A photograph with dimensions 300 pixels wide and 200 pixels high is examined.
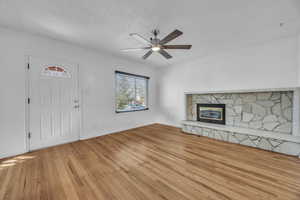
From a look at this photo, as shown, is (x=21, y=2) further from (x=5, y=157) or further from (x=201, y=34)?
(x=201, y=34)

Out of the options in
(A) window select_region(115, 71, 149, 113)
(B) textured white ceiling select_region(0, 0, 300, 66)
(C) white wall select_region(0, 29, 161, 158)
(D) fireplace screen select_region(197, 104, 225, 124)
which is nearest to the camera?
(B) textured white ceiling select_region(0, 0, 300, 66)

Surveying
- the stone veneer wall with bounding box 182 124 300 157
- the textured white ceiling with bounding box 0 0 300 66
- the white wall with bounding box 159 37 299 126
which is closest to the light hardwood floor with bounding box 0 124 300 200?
the stone veneer wall with bounding box 182 124 300 157

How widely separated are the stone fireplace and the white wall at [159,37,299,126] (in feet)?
0.88

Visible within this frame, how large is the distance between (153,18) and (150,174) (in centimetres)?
262

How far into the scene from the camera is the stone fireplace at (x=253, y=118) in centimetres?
248

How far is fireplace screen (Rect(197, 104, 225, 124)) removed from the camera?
142 inches

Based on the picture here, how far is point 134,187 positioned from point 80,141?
2323 millimetres

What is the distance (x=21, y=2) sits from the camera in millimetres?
1682

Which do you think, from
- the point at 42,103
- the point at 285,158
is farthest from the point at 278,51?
the point at 42,103

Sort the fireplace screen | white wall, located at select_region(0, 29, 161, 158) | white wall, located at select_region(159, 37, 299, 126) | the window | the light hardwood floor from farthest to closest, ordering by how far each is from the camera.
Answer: the window
the fireplace screen
white wall, located at select_region(159, 37, 299, 126)
white wall, located at select_region(0, 29, 161, 158)
the light hardwood floor

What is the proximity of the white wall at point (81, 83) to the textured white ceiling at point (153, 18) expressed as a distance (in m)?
0.31

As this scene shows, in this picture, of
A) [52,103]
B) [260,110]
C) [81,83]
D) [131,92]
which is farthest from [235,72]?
[52,103]

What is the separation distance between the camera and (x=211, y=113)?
150 inches

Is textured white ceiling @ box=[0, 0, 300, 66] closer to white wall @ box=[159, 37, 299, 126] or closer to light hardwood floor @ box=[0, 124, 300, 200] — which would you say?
white wall @ box=[159, 37, 299, 126]
